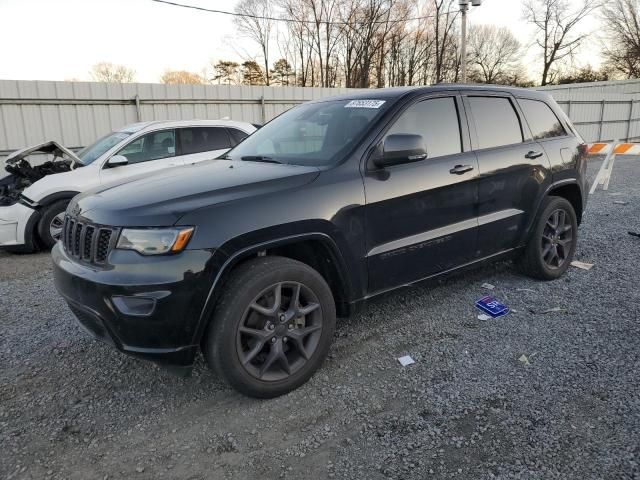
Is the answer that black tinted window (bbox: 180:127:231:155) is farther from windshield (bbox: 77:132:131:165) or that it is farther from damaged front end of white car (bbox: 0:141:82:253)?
damaged front end of white car (bbox: 0:141:82:253)

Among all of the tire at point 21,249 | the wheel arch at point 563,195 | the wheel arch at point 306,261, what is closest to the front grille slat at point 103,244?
the wheel arch at point 306,261

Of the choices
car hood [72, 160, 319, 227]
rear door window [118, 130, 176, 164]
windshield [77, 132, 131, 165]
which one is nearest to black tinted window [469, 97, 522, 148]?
car hood [72, 160, 319, 227]

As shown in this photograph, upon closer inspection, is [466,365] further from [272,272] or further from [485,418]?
[272,272]

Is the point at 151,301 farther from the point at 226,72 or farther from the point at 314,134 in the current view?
the point at 226,72

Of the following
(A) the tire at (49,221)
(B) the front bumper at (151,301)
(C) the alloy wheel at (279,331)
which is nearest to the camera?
(B) the front bumper at (151,301)

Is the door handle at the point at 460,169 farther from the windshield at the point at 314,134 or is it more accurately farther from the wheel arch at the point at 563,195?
the wheel arch at the point at 563,195

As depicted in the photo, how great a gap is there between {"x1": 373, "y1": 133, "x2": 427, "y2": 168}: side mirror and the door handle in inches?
21.2

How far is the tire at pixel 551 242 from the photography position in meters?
4.41

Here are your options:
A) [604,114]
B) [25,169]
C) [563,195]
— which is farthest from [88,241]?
[604,114]

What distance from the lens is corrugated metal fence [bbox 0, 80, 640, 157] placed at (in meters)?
10.6

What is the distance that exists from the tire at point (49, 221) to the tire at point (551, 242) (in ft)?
19.5

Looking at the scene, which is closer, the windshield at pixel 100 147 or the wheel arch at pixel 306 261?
the wheel arch at pixel 306 261

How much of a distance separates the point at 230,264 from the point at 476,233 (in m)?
2.14

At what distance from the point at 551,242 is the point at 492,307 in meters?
1.13
